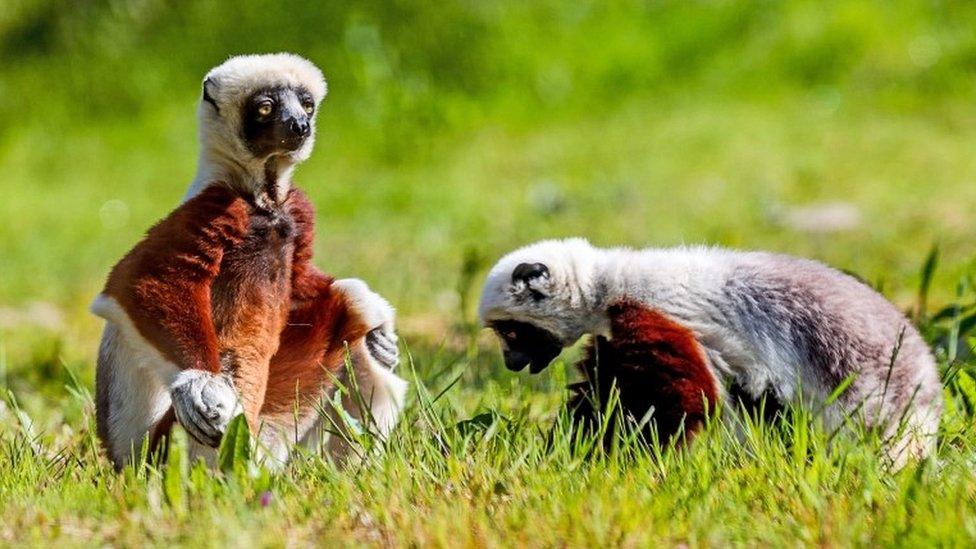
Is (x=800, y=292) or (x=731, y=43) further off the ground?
(x=731, y=43)

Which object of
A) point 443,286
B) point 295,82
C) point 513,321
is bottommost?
point 443,286

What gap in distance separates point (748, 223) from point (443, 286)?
280 cm

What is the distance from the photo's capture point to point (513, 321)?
520cm

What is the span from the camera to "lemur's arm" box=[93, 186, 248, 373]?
13.5 feet

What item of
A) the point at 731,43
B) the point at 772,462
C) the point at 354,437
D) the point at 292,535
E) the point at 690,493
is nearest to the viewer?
the point at 292,535

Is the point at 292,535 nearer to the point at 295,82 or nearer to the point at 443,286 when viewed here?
the point at 295,82

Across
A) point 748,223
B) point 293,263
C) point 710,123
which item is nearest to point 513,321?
point 293,263

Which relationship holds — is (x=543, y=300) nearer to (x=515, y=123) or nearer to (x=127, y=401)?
(x=127, y=401)

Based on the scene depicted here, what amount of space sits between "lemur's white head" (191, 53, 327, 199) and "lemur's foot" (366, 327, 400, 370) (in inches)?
23.8

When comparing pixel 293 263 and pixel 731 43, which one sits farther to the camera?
pixel 731 43

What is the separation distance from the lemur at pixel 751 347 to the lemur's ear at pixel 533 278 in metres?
0.21

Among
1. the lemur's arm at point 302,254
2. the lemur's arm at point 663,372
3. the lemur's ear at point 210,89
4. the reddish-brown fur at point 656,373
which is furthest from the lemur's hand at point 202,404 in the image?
the lemur's arm at point 663,372

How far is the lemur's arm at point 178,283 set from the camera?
4109mm

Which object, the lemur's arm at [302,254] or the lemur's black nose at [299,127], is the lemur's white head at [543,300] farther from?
the lemur's black nose at [299,127]
